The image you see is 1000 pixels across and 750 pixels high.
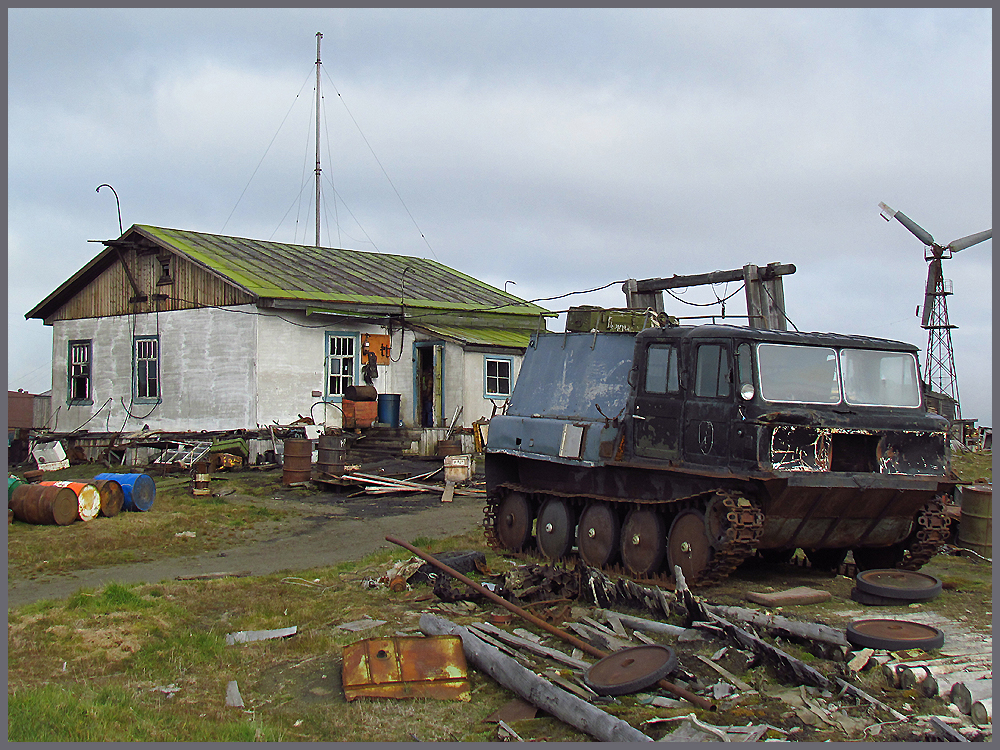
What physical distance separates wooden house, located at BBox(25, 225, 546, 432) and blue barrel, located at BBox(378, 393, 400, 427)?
23 centimetres

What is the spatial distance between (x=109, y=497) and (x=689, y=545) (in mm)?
10471

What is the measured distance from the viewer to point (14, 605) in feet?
33.0

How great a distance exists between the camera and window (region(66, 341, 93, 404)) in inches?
1086

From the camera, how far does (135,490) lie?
53.1ft

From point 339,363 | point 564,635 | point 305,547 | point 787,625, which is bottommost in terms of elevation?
point 305,547

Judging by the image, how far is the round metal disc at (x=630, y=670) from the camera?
250 inches

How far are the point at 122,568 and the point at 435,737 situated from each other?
25.8 feet

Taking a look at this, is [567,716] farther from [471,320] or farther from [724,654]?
[471,320]

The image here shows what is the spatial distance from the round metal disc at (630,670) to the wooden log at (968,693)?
186 cm

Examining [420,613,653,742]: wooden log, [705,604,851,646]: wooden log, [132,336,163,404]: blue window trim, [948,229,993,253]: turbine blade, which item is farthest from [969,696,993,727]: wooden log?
[948,229,993,253]: turbine blade

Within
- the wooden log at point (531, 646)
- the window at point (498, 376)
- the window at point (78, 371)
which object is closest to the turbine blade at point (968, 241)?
the window at point (498, 376)

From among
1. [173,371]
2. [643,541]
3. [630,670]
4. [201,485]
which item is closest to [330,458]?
[201,485]

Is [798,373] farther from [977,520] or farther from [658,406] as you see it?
[977,520]

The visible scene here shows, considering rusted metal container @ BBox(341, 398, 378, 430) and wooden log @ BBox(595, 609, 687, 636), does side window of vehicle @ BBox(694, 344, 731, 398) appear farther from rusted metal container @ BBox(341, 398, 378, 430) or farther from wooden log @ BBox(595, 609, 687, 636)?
rusted metal container @ BBox(341, 398, 378, 430)
